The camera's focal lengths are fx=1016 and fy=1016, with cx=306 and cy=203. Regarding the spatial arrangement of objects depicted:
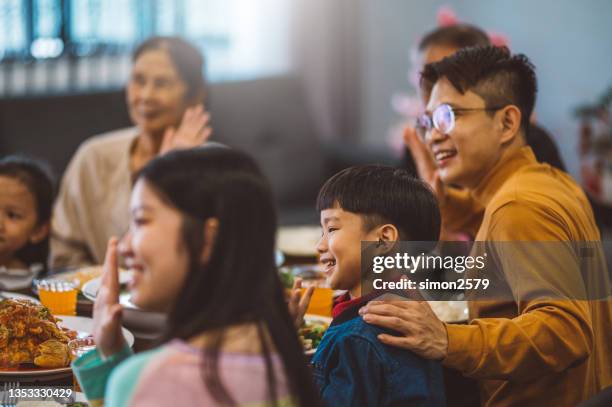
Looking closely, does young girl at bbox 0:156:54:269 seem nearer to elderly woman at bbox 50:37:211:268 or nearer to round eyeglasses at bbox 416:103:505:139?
elderly woman at bbox 50:37:211:268

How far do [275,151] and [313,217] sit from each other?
1.59 ft

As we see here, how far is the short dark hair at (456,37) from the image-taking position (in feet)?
9.56

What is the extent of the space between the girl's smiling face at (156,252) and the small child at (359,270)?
14.7 inches

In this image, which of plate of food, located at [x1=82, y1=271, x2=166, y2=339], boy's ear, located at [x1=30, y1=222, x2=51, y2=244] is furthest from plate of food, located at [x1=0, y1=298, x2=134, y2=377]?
boy's ear, located at [x1=30, y1=222, x2=51, y2=244]

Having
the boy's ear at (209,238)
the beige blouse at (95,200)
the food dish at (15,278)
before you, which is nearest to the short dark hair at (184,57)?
the beige blouse at (95,200)

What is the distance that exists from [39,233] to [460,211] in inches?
42.6

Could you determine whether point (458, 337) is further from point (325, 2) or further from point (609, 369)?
point (325, 2)

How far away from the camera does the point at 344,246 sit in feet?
5.46

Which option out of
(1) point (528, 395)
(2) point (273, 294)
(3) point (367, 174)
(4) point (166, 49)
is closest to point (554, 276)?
(1) point (528, 395)

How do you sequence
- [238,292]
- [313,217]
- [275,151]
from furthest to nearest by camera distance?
[275,151]
[313,217]
[238,292]

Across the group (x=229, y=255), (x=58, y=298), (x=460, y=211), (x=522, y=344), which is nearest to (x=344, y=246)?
(x=522, y=344)

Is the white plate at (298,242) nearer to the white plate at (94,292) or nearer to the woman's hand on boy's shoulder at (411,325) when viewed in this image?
the white plate at (94,292)

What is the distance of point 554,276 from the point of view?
1.76 metres

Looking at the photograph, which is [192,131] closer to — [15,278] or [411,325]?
[15,278]
